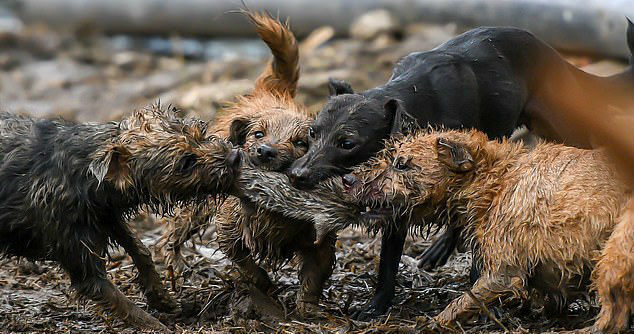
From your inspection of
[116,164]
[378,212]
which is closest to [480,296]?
[378,212]

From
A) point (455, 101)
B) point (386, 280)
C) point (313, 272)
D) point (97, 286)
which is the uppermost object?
point (455, 101)

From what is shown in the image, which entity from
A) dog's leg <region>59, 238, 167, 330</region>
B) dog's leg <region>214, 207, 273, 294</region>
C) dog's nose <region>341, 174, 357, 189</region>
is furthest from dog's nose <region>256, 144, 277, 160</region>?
dog's leg <region>59, 238, 167, 330</region>

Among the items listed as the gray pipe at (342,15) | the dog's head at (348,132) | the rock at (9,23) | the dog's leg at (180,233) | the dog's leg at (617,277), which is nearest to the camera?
the dog's leg at (617,277)

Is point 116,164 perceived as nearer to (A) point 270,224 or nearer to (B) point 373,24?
(A) point 270,224

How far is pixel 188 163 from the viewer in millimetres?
7758

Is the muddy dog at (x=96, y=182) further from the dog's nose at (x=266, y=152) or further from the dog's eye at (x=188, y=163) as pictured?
the dog's nose at (x=266, y=152)

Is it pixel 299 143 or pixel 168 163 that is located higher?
pixel 168 163

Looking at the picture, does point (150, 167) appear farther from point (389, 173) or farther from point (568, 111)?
point (568, 111)

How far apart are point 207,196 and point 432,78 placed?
1.90 metres

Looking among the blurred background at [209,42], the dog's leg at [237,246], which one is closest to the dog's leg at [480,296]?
the dog's leg at [237,246]

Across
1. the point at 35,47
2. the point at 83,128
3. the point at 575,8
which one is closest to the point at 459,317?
the point at 83,128

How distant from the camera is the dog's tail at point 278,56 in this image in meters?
9.52

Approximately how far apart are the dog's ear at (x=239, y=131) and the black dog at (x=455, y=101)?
2.38 ft

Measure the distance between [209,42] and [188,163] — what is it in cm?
1031
